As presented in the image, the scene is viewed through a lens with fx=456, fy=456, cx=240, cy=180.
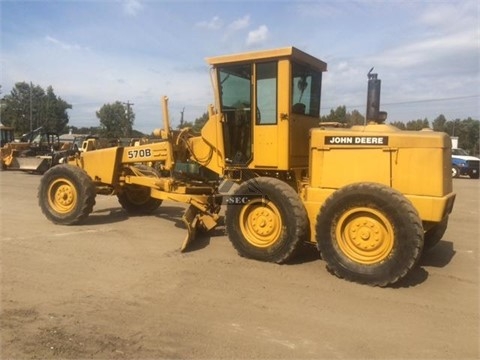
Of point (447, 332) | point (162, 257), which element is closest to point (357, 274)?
point (447, 332)

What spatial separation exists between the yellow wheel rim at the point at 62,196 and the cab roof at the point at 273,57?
3.72 m

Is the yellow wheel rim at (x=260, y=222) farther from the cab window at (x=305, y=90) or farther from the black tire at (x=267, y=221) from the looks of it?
the cab window at (x=305, y=90)

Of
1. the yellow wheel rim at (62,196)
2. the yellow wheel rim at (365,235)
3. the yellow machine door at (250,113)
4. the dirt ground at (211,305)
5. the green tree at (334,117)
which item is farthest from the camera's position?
the green tree at (334,117)

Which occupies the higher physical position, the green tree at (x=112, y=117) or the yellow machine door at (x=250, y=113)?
the green tree at (x=112, y=117)

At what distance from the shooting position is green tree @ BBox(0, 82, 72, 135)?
207ft

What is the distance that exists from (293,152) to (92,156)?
4.36 metres

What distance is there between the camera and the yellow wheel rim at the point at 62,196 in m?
8.53

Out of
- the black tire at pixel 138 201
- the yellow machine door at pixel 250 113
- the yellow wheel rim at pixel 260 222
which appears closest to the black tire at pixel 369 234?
the yellow wheel rim at pixel 260 222

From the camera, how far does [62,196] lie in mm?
8617

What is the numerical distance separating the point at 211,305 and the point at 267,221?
1878mm

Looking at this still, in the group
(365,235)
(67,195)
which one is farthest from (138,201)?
(365,235)

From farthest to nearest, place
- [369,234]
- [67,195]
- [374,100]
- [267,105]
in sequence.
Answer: [67,195] < [267,105] < [374,100] < [369,234]

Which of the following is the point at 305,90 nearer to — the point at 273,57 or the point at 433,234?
the point at 273,57

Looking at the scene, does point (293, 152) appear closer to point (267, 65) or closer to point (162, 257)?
point (267, 65)
